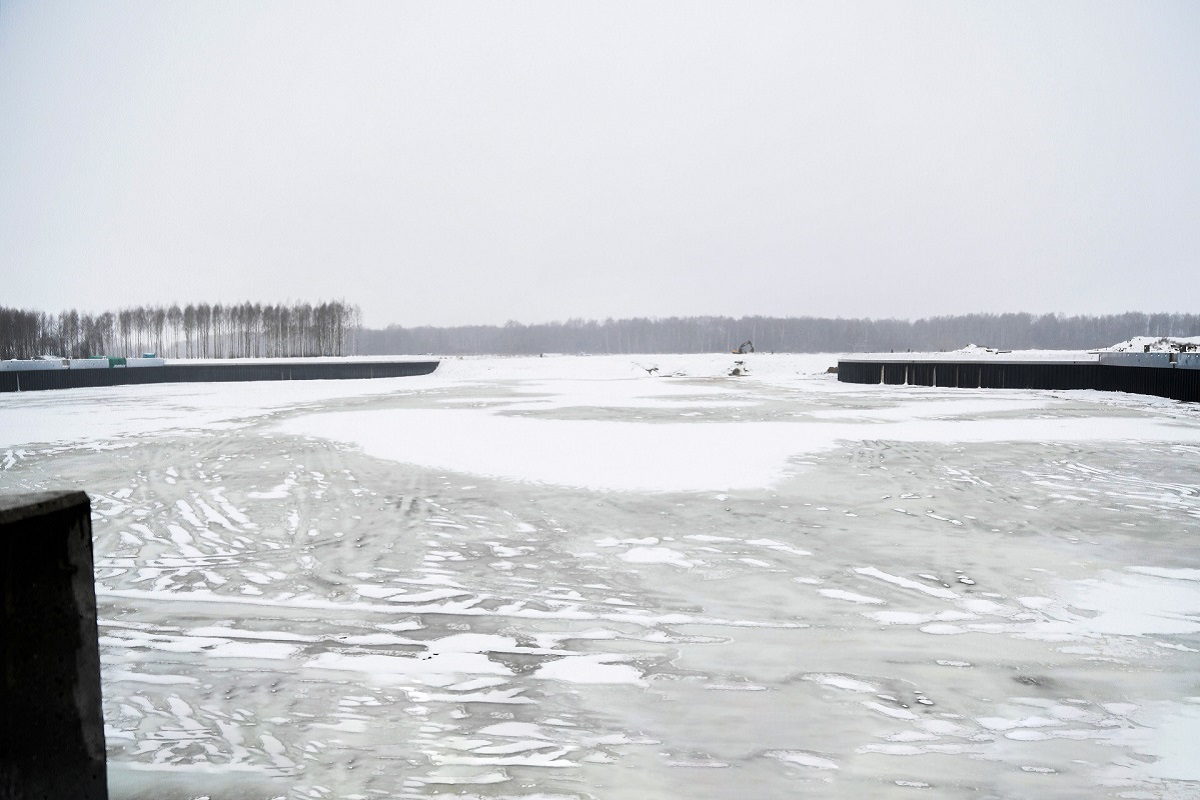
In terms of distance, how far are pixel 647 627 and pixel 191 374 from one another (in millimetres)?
41159

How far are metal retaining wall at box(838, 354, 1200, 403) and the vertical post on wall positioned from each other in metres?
27.3

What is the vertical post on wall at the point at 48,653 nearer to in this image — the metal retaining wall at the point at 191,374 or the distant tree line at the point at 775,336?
the metal retaining wall at the point at 191,374

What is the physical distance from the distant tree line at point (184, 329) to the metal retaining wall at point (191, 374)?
6064cm

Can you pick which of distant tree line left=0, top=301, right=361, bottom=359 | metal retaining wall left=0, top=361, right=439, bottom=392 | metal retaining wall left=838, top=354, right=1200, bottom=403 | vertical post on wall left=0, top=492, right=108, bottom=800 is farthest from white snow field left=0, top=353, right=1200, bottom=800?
distant tree line left=0, top=301, right=361, bottom=359

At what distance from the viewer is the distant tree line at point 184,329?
103188 millimetres

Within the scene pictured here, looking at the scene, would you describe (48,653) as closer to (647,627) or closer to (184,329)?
(647,627)

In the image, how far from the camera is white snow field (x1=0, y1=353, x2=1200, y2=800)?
3.07 m

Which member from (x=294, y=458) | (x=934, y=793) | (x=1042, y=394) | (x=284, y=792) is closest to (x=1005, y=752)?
(x=934, y=793)

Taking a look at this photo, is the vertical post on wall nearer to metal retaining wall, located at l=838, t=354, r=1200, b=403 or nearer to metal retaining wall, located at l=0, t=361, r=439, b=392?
metal retaining wall, located at l=838, t=354, r=1200, b=403

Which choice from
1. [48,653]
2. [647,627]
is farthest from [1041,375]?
[48,653]

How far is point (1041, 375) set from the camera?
99.6ft

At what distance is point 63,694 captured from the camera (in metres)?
2.28

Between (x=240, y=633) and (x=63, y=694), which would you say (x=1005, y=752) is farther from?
(x=240, y=633)

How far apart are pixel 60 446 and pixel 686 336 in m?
144
